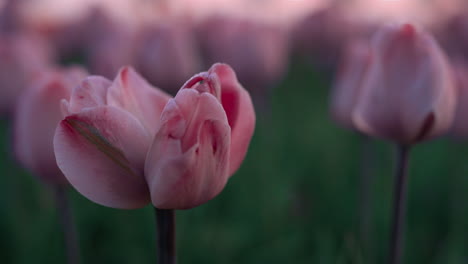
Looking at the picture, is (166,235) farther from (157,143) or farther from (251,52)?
(251,52)

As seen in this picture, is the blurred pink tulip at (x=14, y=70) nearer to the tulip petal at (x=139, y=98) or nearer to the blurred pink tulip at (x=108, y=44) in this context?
the blurred pink tulip at (x=108, y=44)

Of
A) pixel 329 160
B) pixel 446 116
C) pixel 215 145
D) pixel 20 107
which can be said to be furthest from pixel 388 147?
pixel 215 145

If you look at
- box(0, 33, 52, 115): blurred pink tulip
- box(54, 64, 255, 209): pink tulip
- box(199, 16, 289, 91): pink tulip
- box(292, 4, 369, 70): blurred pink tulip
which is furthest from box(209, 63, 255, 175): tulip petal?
box(292, 4, 369, 70): blurred pink tulip

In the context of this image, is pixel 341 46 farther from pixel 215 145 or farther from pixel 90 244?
pixel 215 145

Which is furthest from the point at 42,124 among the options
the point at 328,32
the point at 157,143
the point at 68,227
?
the point at 328,32

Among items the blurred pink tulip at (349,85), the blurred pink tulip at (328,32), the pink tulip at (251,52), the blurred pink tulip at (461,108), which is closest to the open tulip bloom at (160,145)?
the blurred pink tulip at (349,85)
